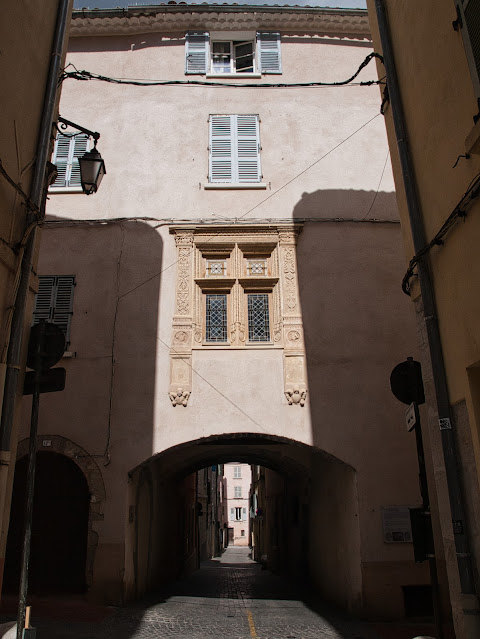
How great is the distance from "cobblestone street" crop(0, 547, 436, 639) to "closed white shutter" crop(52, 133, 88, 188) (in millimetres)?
7790

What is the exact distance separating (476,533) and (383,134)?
914cm

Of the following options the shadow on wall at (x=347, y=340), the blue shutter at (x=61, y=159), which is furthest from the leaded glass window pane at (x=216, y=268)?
the blue shutter at (x=61, y=159)

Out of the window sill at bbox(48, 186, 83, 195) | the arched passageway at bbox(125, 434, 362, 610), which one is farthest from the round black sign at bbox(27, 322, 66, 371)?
the window sill at bbox(48, 186, 83, 195)

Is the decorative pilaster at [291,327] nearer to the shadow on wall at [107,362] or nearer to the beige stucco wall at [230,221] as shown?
the beige stucco wall at [230,221]

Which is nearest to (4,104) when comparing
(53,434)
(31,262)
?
(31,262)

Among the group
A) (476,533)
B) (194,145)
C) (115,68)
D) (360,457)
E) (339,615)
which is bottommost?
(339,615)

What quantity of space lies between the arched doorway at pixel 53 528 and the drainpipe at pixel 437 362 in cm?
708

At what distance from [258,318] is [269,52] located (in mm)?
6391

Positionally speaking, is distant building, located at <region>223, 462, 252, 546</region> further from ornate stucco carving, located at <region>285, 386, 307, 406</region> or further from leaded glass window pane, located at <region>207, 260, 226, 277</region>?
ornate stucco carving, located at <region>285, 386, 307, 406</region>

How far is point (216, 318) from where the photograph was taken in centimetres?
1066

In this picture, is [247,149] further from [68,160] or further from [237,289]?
[68,160]

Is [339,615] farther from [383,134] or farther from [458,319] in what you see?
[383,134]

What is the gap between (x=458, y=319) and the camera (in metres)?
5.22

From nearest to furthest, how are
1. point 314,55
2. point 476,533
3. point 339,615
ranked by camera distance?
point 476,533
point 339,615
point 314,55
